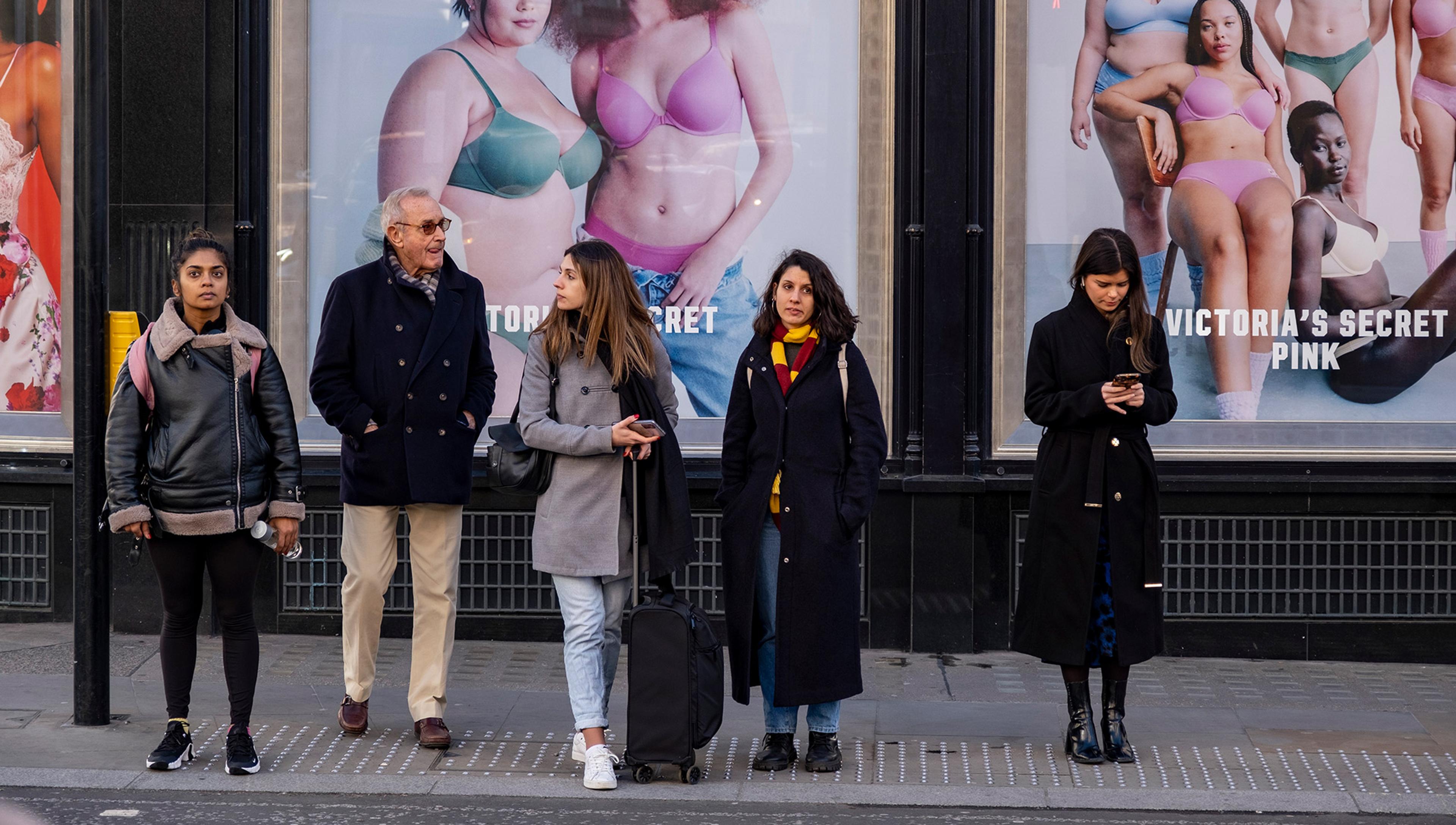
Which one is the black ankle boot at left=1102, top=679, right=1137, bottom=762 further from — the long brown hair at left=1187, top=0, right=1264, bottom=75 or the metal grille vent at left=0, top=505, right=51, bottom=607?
the metal grille vent at left=0, top=505, right=51, bottom=607

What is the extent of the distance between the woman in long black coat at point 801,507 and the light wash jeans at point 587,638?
0.45m

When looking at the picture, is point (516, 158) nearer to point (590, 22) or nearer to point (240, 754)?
point (590, 22)

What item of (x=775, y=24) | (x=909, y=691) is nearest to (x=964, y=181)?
(x=775, y=24)

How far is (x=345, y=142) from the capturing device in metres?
7.80

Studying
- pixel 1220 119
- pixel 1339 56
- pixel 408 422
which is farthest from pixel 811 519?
pixel 1339 56

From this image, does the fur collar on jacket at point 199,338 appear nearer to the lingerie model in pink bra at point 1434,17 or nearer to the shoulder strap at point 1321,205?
the shoulder strap at point 1321,205

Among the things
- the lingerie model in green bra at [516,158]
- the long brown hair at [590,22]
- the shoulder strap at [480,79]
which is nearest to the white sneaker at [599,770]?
the lingerie model in green bra at [516,158]

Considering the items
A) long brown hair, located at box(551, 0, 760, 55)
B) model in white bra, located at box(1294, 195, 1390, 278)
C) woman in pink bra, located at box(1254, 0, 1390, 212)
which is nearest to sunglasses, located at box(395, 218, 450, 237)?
long brown hair, located at box(551, 0, 760, 55)

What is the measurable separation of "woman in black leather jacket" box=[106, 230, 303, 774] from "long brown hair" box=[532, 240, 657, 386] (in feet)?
3.36

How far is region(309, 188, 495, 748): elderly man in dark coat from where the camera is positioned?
5.74 metres

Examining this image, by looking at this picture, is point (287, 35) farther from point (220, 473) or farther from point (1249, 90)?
point (1249, 90)

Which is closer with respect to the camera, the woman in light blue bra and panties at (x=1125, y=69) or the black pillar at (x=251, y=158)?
the woman in light blue bra and panties at (x=1125, y=69)

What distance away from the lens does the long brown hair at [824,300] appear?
545cm

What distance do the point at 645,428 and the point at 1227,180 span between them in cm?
381
